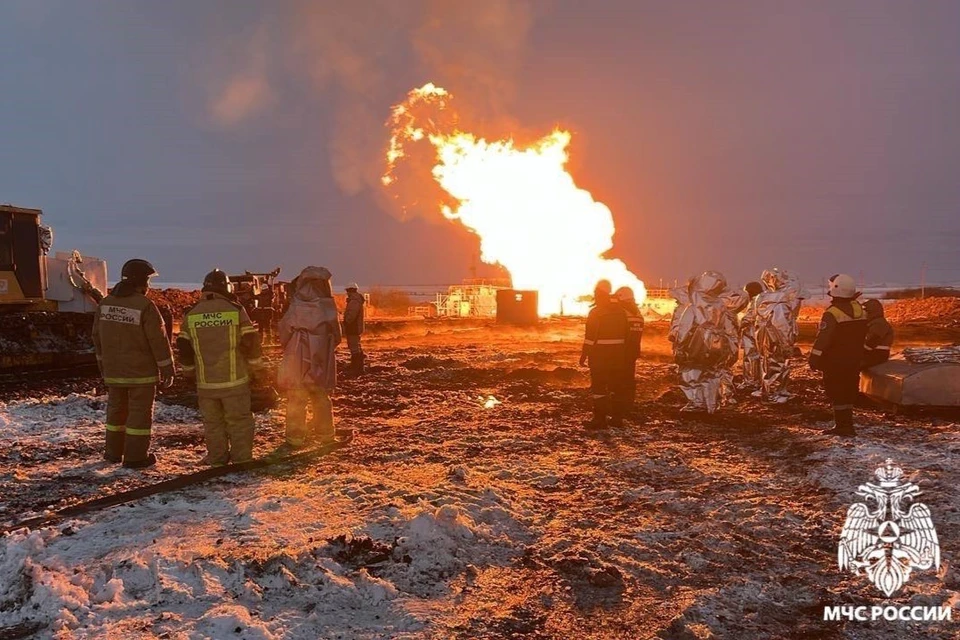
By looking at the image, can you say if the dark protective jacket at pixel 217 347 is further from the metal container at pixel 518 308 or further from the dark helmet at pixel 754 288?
the metal container at pixel 518 308

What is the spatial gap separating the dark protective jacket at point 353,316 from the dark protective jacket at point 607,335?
263 inches

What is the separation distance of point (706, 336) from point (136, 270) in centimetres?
829

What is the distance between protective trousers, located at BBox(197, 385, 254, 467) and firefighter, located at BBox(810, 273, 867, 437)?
24.4ft

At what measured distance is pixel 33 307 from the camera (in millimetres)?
13289

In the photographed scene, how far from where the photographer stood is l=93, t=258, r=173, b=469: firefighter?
6.42m

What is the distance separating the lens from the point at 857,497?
5793 millimetres

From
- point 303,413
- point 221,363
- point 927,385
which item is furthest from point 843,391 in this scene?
point 221,363

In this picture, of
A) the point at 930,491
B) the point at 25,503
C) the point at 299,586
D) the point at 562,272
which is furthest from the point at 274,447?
the point at 562,272

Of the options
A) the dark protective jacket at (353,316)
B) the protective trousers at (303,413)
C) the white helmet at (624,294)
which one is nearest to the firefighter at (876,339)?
the white helmet at (624,294)

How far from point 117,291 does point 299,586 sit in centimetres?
427

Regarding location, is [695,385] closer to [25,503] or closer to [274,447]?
[274,447]

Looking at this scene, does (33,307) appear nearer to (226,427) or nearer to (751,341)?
(226,427)

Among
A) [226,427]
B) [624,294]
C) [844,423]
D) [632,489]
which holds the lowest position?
[632,489]

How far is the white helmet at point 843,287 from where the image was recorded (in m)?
7.93
